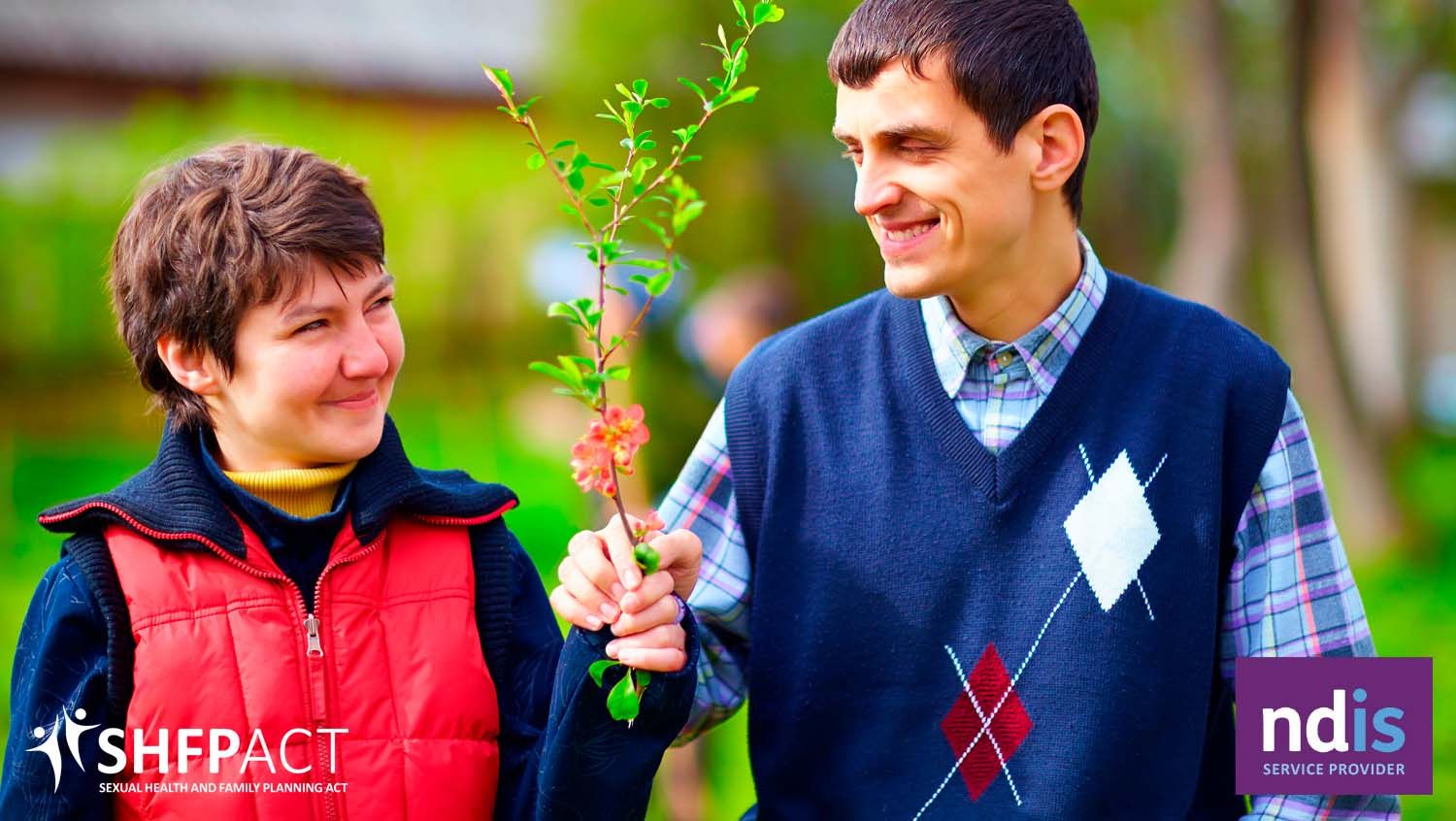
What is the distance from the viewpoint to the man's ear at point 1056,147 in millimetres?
2098

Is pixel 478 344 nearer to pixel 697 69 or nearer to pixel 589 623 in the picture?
pixel 697 69

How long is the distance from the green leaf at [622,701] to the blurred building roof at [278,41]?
13383 millimetres

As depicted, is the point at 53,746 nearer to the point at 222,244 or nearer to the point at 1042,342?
the point at 222,244

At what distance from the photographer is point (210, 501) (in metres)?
2.00

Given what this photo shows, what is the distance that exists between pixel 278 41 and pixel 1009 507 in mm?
14797

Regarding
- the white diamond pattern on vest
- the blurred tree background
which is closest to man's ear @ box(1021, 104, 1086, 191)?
the white diamond pattern on vest

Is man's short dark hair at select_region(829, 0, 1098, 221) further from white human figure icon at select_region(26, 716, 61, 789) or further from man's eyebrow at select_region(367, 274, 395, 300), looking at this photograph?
white human figure icon at select_region(26, 716, 61, 789)

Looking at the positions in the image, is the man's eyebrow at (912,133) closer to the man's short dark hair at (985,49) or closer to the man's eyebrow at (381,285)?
the man's short dark hair at (985,49)

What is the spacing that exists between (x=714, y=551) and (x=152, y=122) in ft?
33.1

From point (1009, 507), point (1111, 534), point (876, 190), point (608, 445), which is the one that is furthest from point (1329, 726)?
point (608, 445)

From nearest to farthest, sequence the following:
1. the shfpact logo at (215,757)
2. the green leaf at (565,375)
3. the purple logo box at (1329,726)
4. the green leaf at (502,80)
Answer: the green leaf at (565,375)
the green leaf at (502,80)
the shfpact logo at (215,757)
the purple logo box at (1329,726)

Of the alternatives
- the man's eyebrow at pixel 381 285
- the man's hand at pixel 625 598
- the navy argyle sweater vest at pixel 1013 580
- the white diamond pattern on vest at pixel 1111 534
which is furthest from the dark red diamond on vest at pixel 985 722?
the man's eyebrow at pixel 381 285

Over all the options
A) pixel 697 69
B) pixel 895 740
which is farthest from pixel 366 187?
pixel 697 69

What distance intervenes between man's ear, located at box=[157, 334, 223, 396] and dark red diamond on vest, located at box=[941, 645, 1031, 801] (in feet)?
3.77
